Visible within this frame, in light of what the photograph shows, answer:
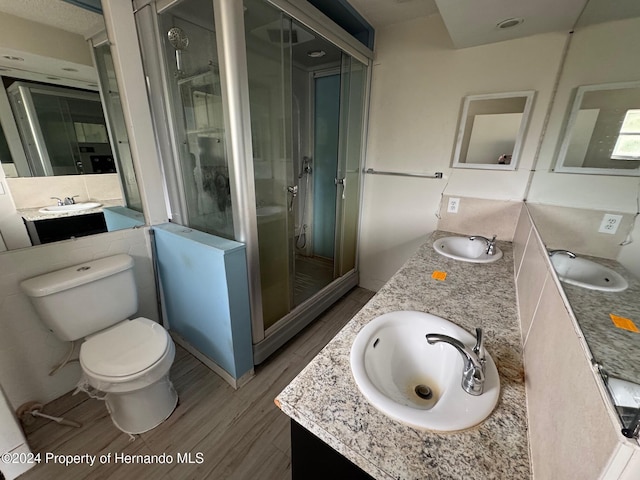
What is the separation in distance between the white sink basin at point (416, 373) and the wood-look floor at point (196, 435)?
81 cm

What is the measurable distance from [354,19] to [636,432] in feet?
7.90

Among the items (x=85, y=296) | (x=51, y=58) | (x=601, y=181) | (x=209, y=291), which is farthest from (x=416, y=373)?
(x=51, y=58)

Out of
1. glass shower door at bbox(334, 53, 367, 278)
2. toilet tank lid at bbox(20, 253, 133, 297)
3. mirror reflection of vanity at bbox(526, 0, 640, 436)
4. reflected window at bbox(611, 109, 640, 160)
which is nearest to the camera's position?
mirror reflection of vanity at bbox(526, 0, 640, 436)

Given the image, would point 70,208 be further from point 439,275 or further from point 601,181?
point 601,181

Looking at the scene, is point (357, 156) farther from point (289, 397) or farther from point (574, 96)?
point (289, 397)

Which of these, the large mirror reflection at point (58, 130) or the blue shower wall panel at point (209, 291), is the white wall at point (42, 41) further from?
the blue shower wall panel at point (209, 291)

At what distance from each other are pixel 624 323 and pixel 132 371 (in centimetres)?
163

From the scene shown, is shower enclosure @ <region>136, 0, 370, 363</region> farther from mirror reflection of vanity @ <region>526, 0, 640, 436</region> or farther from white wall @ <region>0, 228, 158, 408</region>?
mirror reflection of vanity @ <region>526, 0, 640, 436</region>

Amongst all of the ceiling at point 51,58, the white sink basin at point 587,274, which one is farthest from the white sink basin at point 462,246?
the ceiling at point 51,58

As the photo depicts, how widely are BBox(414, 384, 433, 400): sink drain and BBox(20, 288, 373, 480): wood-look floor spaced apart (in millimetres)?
801

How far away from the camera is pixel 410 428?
580 mm

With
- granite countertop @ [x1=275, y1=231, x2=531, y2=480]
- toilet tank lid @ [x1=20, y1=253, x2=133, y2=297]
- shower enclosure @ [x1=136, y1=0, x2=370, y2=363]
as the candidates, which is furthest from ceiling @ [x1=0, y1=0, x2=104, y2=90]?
granite countertop @ [x1=275, y1=231, x2=531, y2=480]

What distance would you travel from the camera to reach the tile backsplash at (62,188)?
4.05ft

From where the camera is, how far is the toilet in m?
1.20
